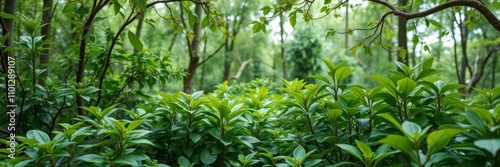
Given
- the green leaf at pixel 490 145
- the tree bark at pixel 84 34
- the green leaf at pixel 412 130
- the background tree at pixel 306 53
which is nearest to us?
the green leaf at pixel 490 145

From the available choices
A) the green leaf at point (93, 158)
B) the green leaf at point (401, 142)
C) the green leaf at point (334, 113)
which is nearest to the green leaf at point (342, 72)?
the green leaf at point (334, 113)

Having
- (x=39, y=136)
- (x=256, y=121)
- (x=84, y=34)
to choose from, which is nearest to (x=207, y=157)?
(x=256, y=121)

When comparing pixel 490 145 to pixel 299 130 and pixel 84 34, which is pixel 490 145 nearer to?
pixel 299 130

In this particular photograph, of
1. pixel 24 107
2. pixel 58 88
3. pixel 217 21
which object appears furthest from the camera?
pixel 217 21

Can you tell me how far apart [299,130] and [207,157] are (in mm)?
610

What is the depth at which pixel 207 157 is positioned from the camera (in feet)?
5.13

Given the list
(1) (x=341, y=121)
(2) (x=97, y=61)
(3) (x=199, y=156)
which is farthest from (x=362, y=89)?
(2) (x=97, y=61)

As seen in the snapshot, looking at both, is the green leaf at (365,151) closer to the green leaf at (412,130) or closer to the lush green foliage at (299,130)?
the lush green foliage at (299,130)

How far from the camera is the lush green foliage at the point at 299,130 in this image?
1.23m

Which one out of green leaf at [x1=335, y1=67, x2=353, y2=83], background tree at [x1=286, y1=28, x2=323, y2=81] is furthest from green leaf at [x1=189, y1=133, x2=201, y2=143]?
background tree at [x1=286, y1=28, x2=323, y2=81]

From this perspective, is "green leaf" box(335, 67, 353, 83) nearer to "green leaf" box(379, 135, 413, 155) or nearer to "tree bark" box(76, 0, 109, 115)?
"green leaf" box(379, 135, 413, 155)

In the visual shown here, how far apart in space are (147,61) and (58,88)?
0.76 m

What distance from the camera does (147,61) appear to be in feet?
8.46

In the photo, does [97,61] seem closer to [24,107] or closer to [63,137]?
[24,107]
